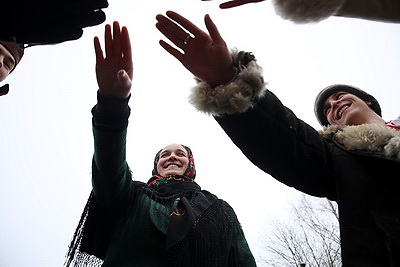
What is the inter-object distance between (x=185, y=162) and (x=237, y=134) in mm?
1304

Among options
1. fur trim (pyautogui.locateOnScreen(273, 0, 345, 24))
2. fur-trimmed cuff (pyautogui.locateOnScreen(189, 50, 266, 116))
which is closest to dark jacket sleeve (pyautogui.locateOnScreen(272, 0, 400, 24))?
fur trim (pyautogui.locateOnScreen(273, 0, 345, 24))

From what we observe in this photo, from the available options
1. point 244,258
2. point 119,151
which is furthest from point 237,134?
point 244,258

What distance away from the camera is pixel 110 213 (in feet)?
5.57

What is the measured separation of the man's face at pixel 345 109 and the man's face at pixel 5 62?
1927 mm

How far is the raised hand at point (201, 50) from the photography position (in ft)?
3.45

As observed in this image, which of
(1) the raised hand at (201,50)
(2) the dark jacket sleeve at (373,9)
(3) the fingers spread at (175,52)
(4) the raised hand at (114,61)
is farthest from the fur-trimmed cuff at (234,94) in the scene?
(4) the raised hand at (114,61)

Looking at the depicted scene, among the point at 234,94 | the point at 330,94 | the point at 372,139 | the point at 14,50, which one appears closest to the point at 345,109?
the point at 330,94

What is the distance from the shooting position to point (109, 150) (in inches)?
59.6

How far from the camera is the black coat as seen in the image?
90 centimetres

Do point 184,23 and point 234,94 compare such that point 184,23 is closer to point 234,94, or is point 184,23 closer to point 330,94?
point 234,94

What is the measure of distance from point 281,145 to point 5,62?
1.56 meters

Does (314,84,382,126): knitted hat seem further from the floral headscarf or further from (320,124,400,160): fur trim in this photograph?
the floral headscarf

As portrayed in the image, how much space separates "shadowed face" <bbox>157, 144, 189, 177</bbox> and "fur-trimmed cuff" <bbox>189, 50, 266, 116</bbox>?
1.23 m

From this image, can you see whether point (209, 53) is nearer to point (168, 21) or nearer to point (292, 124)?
point (168, 21)
